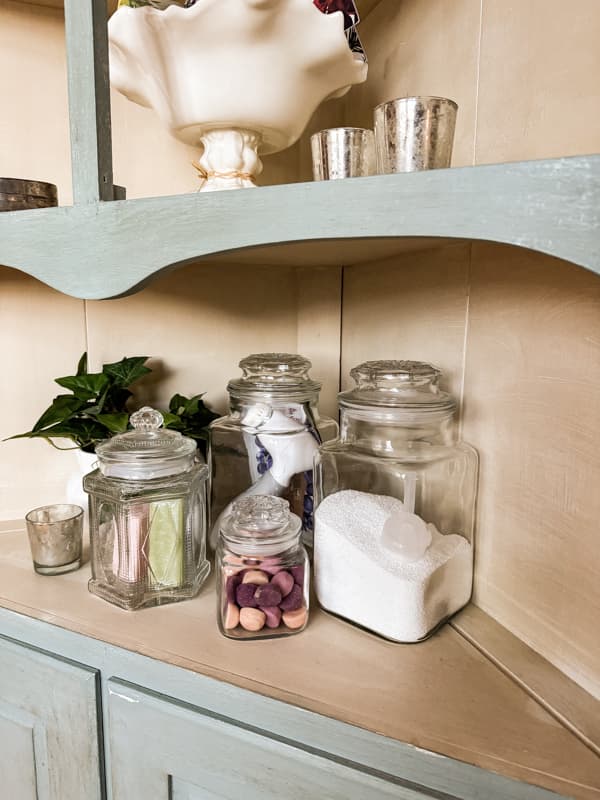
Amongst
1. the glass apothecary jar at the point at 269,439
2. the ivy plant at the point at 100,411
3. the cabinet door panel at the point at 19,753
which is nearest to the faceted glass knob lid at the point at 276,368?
the glass apothecary jar at the point at 269,439

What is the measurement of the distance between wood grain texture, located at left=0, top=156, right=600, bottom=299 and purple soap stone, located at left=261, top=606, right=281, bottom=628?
1.19 feet

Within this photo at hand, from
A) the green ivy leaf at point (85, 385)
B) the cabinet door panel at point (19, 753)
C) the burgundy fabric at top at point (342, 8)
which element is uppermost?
the burgundy fabric at top at point (342, 8)

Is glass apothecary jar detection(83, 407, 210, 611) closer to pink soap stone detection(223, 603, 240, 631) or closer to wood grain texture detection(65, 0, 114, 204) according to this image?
pink soap stone detection(223, 603, 240, 631)

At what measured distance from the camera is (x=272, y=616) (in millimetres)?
646

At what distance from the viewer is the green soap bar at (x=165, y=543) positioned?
2.30 feet

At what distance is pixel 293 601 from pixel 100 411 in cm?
42

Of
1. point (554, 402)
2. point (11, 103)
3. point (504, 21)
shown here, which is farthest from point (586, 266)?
point (11, 103)

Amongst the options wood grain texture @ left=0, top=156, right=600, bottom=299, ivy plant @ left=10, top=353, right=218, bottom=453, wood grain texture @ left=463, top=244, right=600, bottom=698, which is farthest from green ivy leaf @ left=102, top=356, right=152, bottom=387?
wood grain texture @ left=463, top=244, right=600, bottom=698

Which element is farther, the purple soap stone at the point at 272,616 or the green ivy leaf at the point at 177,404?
the green ivy leaf at the point at 177,404

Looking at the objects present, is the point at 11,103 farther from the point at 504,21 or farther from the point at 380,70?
the point at 504,21

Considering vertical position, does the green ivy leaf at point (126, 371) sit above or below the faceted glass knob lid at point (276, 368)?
below

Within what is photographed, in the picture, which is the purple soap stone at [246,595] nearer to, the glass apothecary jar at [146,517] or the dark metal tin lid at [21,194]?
the glass apothecary jar at [146,517]

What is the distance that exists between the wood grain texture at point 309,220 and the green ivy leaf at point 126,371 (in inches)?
10.8

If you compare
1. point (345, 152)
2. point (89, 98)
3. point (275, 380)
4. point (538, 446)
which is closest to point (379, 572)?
point (538, 446)
